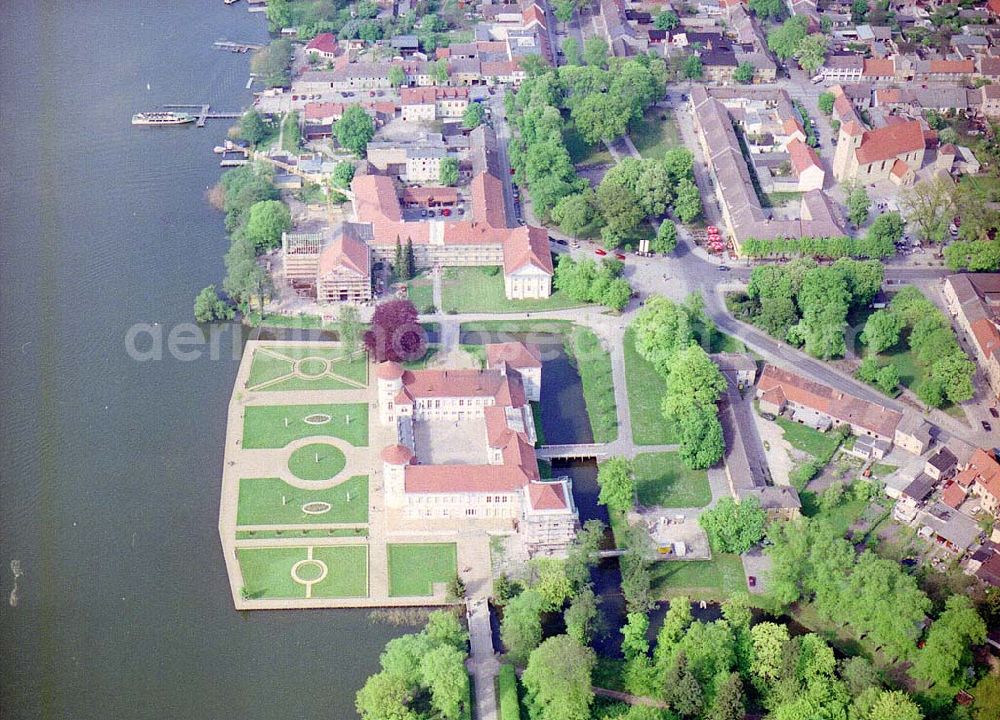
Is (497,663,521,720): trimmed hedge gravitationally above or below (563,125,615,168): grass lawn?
below

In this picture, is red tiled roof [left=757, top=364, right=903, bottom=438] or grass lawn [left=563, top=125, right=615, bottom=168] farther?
grass lawn [left=563, top=125, right=615, bottom=168]

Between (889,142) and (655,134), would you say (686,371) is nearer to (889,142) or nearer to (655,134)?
(889,142)

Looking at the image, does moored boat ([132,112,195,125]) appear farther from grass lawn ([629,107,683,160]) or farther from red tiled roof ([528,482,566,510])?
red tiled roof ([528,482,566,510])

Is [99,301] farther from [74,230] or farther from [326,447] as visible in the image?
[326,447]

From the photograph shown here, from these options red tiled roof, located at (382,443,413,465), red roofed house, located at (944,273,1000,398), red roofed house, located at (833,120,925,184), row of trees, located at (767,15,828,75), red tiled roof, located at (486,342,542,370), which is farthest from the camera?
row of trees, located at (767,15,828,75)

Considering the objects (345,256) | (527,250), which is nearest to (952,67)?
(527,250)

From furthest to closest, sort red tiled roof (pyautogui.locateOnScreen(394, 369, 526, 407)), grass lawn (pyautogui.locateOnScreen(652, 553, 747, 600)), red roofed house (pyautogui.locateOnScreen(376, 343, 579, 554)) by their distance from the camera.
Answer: red tiled roof (pyautogui.locateOnScreen(394, 369, 526, 407)) < red roofed house (pyautogui.locateOnScreen(376, 343, 579, 554)) < grass lawn (pyautogui.locateOnScreen(652, 553, 747, 600))

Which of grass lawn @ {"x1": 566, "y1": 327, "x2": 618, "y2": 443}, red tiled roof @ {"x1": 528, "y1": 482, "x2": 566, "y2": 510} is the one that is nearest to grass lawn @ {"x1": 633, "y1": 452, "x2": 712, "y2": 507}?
grass lawn @ {"x1": 566, "y1": 327, "x2": 618, "y2": 443}
